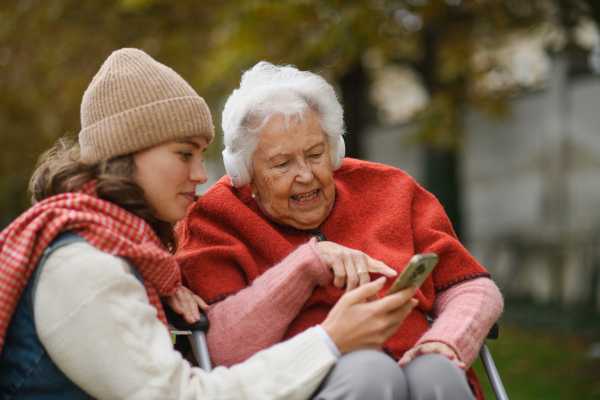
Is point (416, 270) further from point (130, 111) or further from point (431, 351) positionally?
point (130, 111)

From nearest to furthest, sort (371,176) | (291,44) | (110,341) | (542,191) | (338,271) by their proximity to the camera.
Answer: (110,341) < (338,271) < (371,176) < (291,44) < (542,191)

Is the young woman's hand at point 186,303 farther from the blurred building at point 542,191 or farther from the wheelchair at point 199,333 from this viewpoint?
the blurred building at point 542,191

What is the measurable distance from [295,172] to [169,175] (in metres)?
0.71

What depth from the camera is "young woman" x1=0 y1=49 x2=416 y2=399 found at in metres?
1.75

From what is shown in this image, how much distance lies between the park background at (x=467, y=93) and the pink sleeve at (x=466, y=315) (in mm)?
3228

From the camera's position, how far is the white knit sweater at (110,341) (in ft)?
5.70

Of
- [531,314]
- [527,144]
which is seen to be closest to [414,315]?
[531,314]

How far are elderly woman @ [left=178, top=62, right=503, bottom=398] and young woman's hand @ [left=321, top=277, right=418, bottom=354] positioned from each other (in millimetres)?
276

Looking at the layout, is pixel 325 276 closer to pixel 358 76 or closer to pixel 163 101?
pixel 163 101

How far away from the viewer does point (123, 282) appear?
1.79 metres

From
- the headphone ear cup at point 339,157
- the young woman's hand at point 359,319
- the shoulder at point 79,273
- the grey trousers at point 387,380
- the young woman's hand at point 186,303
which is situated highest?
the shoulder at point 79,273

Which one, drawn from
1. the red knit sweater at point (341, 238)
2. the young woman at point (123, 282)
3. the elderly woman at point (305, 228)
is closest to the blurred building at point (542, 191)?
the red knit sweater at point (341, 238)

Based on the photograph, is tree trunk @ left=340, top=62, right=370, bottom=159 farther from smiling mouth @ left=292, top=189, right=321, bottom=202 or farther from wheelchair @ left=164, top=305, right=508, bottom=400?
wheelchair @ left=164, top=305, right=508, bottom=400

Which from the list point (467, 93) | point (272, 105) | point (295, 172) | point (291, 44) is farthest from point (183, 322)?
point (291, 44)
